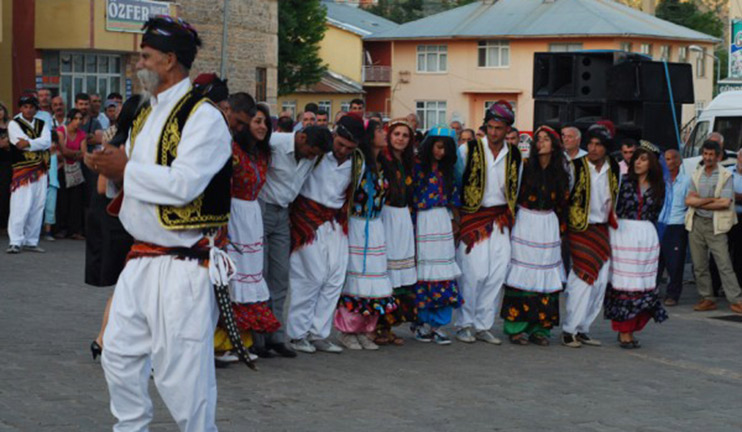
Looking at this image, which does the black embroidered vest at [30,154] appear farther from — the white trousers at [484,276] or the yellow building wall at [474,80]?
the yellow building wall at [474,80]

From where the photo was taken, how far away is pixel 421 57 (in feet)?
233

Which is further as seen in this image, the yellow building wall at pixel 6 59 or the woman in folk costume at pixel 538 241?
the yellow building wall at pixel 6 59

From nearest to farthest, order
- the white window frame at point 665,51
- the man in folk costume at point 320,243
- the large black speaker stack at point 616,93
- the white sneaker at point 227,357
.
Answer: the white sneaker at point 227,357
the man in folk costume at point 320,243
the large black speaker stack at point 616,93
the white window frame at point 665,51

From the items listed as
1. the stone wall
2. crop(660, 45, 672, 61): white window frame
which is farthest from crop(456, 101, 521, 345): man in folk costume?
crop(660, 45, 672, 61): white window frame

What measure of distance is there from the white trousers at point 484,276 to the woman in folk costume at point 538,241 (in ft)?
0.38

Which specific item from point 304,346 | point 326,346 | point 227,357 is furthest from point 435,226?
point 227,357

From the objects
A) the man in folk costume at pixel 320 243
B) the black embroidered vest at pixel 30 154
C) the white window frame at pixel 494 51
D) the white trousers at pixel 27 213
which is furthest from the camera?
the white window frame at pixel 494 51

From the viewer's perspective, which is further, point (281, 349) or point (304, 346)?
point (304, 346)

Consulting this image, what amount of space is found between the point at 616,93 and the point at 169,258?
39.8ft

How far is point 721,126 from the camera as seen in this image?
18797mm

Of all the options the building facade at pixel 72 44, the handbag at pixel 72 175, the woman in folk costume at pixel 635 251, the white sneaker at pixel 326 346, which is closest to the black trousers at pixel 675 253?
the woman in folk costume at pixel 635 251

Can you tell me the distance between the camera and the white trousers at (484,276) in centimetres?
1082

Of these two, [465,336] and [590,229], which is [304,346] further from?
[590,229]

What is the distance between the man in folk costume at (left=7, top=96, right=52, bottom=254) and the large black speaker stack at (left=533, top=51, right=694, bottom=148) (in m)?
6.54
